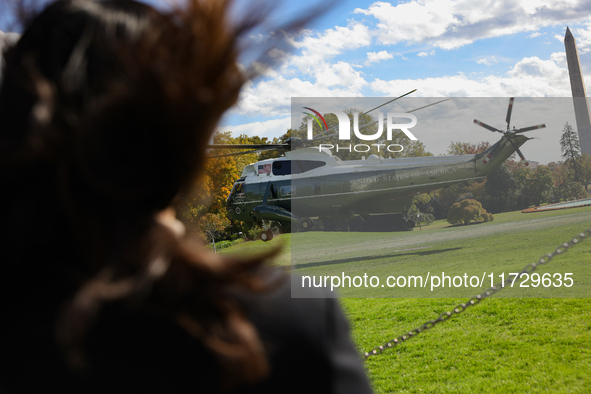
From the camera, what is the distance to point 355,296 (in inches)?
430

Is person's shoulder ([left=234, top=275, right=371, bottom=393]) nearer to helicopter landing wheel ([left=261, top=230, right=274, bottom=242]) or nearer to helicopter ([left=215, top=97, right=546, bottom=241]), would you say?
helicopter ([left=215, top=97, right=546, bottom=241])

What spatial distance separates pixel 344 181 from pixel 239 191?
4.93 metres

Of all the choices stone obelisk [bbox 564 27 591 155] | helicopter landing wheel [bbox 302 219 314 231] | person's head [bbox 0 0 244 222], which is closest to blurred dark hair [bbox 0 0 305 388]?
person's head [bbox 0 0 244 222]

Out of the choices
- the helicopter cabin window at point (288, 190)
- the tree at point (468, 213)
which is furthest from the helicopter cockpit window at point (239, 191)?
the tree at point (468, 213)

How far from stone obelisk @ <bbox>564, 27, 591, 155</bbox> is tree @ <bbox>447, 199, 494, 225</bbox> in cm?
1588

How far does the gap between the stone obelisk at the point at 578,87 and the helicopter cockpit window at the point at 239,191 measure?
74.2 ft

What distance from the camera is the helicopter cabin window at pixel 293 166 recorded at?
18.0 m

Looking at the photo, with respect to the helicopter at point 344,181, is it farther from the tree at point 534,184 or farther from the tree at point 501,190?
the tree at point 534,184

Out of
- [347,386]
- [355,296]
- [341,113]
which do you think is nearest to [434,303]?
[355,296]

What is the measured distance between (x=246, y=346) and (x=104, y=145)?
325 millimetres

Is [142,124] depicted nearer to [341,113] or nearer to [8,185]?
[8,185]

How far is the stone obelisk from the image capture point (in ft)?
89.5

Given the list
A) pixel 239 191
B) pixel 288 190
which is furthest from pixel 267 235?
pixel 288 190

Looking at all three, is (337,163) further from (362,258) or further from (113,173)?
(113,173)
